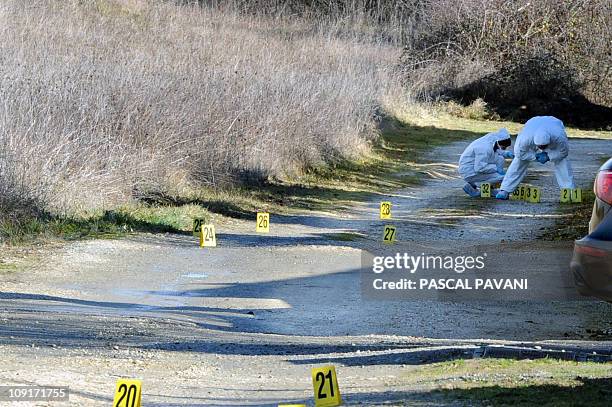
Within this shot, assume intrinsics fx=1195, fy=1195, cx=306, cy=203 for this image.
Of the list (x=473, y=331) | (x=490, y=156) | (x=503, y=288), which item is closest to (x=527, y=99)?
(x=490, y=156)

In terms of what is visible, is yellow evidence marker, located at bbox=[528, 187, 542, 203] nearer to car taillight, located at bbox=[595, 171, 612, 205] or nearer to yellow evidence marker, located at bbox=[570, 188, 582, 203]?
yellow evidence marker, located at bbox=[570, 188, 582, 203]

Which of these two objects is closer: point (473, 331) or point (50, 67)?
point (473, 331)

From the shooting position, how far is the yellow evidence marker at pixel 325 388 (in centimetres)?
580

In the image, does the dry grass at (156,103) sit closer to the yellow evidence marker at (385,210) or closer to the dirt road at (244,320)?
the dirt road at (244,320)

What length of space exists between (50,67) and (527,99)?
79.6 feet

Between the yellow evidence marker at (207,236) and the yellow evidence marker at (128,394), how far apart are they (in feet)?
26.8

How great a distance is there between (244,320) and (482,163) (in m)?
11.4

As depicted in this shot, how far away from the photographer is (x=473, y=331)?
31.5 feet

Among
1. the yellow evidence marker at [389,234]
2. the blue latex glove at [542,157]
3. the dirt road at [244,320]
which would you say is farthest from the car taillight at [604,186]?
the blue latex glove at [542,157]

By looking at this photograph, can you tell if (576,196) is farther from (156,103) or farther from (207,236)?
(207,236)

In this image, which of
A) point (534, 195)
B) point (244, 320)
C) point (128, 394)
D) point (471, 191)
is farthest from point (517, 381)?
point (471, 191)

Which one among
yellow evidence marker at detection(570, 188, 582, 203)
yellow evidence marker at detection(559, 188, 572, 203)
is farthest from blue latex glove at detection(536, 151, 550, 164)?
yellow evidence marker at detection(570, 188, 582, 203)

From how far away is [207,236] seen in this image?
549 inches

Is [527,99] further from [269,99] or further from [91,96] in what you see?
[91,96]
